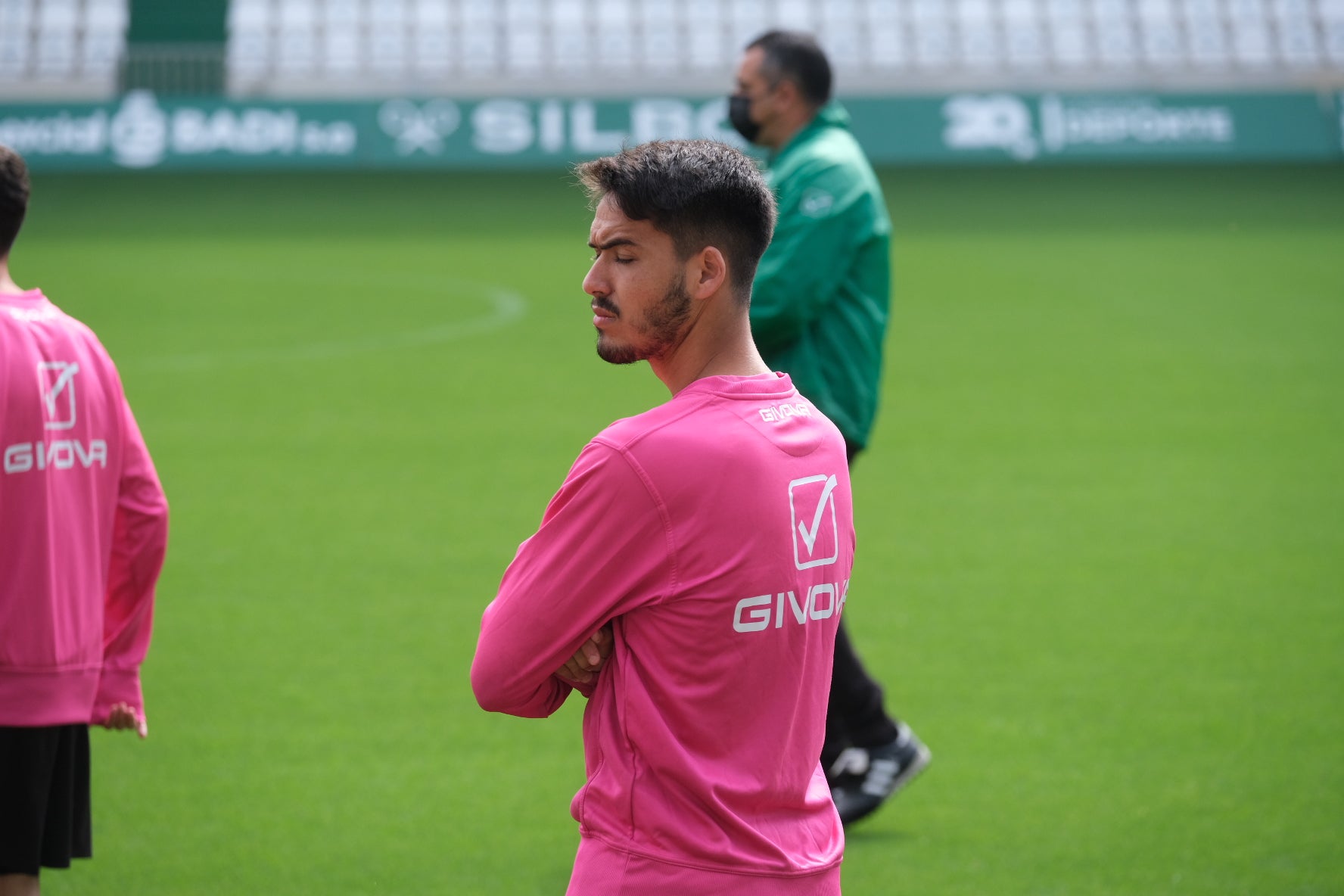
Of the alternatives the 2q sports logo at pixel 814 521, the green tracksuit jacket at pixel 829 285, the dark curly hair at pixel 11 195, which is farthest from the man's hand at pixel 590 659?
the green tracksuit jacket at pixel 829 285

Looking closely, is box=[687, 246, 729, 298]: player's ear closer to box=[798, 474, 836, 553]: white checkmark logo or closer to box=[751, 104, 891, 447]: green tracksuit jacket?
box=[798, 474, 836, 553]: white checkmark logo

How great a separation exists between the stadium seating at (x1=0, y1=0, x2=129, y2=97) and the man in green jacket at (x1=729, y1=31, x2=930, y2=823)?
80.1ft

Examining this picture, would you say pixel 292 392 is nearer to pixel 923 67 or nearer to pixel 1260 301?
pixel 1260 301

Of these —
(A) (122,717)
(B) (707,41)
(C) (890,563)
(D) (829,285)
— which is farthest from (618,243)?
(B) (707,41)

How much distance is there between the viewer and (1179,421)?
1067 centimetres

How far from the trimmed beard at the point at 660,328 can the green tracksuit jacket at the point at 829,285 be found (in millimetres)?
2064

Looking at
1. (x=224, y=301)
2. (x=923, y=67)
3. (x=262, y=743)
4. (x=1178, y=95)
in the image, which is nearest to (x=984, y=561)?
(x=262, y=743)

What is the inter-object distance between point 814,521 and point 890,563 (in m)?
5.51

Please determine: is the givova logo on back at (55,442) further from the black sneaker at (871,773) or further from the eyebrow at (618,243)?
the black sneaker at (871,773)

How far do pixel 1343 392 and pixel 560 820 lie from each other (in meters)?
8.56

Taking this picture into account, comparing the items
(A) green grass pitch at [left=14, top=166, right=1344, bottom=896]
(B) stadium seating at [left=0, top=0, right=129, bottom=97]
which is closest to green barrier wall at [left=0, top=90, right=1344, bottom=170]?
(B) stadium seating at [left=0, top=0, right=129, bottom=97]

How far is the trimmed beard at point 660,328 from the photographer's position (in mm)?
2326

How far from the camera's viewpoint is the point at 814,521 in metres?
2.36

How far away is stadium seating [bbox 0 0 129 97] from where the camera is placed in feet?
89.5
